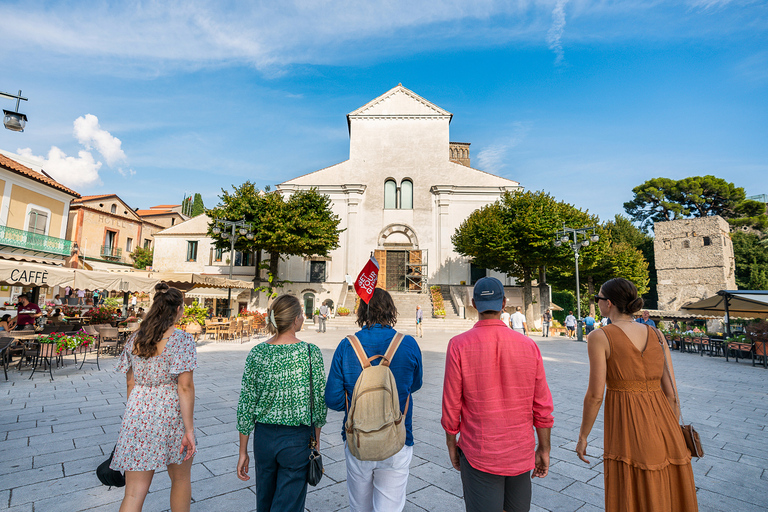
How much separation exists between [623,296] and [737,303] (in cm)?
1755

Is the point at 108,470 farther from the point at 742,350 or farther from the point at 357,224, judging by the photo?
the point at 357,224

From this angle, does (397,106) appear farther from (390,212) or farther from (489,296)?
(489,296)

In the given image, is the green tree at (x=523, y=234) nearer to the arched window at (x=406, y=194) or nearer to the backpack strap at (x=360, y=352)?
the arched window at (x=406, y=194)

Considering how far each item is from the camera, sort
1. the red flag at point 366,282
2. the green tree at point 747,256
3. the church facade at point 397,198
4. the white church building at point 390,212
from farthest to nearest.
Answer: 1. the green tree at point 747,256
2. the church facade at point 397,198
3. the white church building at point 390,212
4. the red flag at point 366,282

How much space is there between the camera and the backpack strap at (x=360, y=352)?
219 cm

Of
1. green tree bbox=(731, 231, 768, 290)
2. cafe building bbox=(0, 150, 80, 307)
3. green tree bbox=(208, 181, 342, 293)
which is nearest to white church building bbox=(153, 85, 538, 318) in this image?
green tree bbox=(208, 181, 342, 293)

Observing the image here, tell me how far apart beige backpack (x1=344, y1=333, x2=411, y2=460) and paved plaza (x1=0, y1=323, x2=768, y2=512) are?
5.09ft

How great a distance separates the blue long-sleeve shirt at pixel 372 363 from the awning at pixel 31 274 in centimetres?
1021

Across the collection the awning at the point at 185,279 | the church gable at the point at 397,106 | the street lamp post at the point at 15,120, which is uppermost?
the church gable at the point at 397,106

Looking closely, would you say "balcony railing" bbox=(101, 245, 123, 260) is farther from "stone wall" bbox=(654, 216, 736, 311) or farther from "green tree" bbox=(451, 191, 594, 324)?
"stone wall" bbox=(654, 216, 736, 311)

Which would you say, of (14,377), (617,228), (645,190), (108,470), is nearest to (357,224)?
(14,377)

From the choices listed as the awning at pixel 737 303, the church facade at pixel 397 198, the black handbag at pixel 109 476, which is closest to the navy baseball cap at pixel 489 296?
the black handbag at pixel 109 476

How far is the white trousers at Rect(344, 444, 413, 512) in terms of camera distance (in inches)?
86.9

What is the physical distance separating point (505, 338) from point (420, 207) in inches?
1062
